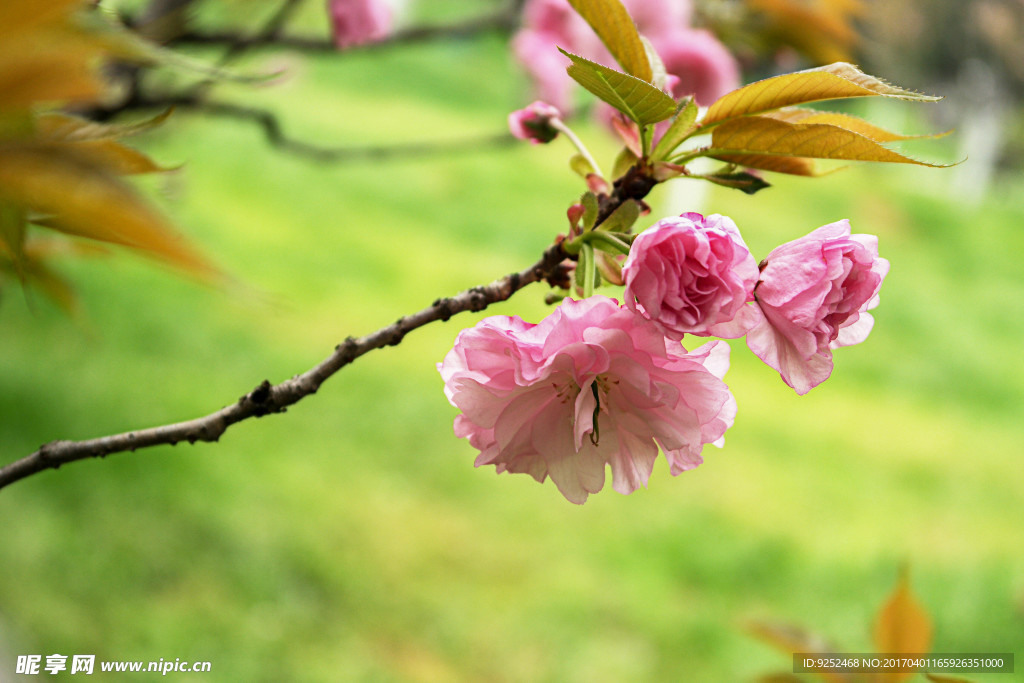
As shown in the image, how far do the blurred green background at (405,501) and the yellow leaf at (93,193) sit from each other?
27 mm

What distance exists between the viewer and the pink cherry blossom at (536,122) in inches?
18.9

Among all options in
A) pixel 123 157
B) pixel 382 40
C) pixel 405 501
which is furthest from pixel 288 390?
pixel 405 501

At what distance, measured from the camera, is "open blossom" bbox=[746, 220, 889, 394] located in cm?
35

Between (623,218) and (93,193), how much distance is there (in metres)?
0.27

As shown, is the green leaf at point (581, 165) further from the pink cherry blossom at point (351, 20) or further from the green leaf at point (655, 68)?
the pink cherry blossom at point (351, 20)

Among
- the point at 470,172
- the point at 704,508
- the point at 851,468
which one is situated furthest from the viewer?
the point at 470,172

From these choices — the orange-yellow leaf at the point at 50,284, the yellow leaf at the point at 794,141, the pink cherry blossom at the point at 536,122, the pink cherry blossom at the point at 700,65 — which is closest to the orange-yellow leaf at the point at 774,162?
the yellow leaf at the point at 794,141

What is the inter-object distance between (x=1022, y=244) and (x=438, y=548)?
4969 millimetres

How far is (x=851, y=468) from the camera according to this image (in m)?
2.57

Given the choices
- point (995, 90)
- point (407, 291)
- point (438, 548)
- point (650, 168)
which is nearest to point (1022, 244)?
point (995, 90)

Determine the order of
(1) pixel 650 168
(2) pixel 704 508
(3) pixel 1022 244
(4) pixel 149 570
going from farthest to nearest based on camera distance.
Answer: (3) pixel 1022 244, (2) pixel 704 508, (4) pixel 149 570, (1) pixel 650 168

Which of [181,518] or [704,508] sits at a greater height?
[181,518]

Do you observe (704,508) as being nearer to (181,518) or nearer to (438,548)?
(438,548)

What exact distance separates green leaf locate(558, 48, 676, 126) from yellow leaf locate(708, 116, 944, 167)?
32mm
